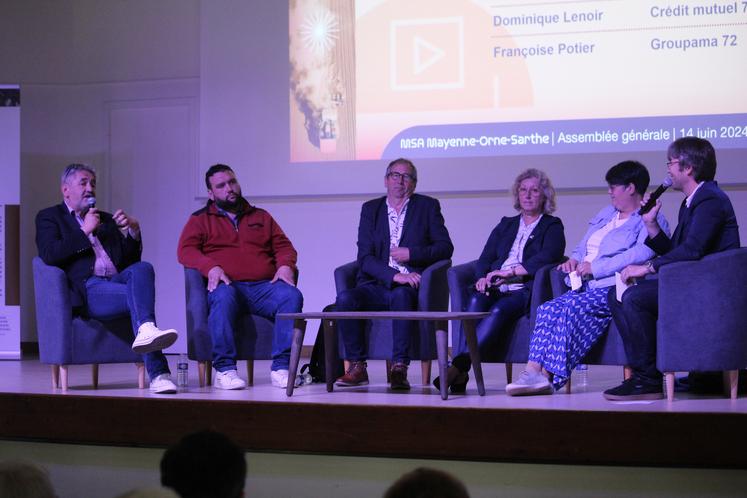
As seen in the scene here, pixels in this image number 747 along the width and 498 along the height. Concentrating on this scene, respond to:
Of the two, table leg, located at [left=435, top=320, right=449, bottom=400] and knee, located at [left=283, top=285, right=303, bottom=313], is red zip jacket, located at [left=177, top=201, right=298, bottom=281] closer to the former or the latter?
knee, located at [left=283, top=285, right=303, bottom=313]

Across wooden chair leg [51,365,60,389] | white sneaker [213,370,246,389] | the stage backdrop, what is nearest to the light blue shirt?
white sneaker [213,370,246,389]

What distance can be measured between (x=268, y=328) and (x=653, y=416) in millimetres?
1868

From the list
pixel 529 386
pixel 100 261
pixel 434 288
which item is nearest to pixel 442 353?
pixel 529 386

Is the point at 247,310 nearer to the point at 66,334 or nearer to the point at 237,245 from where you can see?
the point at 237,245

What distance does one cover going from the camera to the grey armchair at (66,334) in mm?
4254

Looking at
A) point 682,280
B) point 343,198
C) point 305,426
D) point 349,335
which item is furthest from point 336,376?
point 343,198

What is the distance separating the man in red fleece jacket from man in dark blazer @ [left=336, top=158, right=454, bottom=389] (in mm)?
293

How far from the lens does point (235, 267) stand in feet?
15.0

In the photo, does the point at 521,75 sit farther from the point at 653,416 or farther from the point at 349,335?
the point at 653,416

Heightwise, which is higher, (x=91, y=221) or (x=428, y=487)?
(x=91, y=221)

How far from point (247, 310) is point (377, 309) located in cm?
61

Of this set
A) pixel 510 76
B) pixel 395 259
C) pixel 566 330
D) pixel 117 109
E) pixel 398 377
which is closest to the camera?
pixel 566 330

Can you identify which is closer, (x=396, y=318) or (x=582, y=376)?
(x=396, y=318)

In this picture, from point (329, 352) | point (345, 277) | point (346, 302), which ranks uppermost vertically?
point (345, 277)
